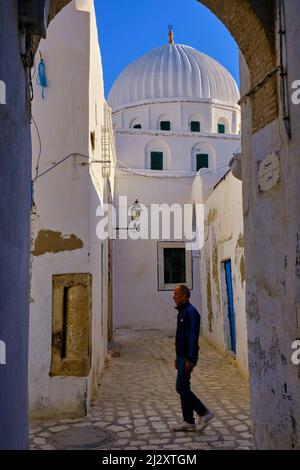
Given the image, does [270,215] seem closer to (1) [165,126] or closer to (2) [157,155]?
(2) [157,155]

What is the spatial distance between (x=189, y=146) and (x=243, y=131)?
16.8m

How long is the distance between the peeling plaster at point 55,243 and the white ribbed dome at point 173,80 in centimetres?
1835

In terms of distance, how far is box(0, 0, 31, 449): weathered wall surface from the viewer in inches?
102

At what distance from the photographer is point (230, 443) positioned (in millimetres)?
4727

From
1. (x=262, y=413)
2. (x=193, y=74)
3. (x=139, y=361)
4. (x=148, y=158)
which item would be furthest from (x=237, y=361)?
(x=193, y=74)

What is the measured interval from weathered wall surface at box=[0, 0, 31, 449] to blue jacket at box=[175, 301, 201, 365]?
212 cm

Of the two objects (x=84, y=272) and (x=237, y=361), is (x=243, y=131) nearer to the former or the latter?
(x=84, y=272)

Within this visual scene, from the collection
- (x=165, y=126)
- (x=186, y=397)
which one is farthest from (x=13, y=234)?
(x=165, y=126)

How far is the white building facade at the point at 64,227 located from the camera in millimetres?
5926

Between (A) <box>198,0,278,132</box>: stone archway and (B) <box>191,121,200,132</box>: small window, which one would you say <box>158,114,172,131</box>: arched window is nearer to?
(B) <box>191,121,200,132</box>: small window

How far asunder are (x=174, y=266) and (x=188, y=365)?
35.5ft

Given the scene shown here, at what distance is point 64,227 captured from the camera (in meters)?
6.30

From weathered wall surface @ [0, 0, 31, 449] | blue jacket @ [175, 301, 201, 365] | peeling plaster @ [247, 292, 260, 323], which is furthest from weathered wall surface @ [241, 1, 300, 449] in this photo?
weathered wall surface @ [0, 0, 31, 449]

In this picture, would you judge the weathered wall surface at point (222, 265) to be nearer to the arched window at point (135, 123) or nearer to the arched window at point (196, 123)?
the arched window at point (196, 123)
